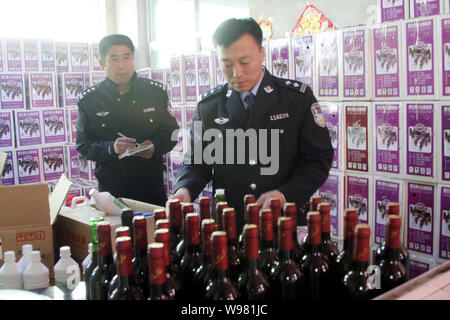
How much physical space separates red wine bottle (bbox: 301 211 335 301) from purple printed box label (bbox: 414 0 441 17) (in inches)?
78.2

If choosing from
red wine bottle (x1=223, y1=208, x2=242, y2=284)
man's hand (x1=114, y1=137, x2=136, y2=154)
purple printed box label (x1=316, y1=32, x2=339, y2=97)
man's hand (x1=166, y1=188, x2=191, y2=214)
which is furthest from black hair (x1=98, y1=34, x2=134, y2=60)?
red wine bottle (x1=223, y1=208, x2=242, y2=284)

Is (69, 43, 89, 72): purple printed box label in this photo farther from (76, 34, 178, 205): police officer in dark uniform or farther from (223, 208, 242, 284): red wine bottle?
(223, 208, 242, 284): red wine bottle

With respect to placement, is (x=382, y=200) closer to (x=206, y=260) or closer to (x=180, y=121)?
(x=206, y=260)

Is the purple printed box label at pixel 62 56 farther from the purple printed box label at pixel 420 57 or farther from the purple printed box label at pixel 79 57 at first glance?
the purple printed box label at pixel 420 57

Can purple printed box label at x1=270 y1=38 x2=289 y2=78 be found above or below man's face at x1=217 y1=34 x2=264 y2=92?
above

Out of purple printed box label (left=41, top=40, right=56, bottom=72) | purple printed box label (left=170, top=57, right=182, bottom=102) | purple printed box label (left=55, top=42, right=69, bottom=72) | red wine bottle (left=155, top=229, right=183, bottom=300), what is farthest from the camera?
purple printed box label (left=55, top=42, right=69, bottom=72)

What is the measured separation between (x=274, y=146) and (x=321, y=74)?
4.28ft

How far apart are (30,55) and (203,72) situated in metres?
2.14

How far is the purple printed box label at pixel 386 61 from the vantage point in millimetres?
2799

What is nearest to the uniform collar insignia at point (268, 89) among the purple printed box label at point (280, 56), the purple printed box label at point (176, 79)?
the purple printed box label at point (280, 56)

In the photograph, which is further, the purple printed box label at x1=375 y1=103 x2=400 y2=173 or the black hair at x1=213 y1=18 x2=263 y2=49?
the purple printed box label at x1=375 y1=103 x2=400 y2=173

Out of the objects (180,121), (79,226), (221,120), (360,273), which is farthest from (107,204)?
(180,121)

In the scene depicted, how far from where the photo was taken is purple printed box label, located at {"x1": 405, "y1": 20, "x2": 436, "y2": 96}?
8.68 feet

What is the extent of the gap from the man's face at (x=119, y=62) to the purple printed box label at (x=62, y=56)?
101 inches
